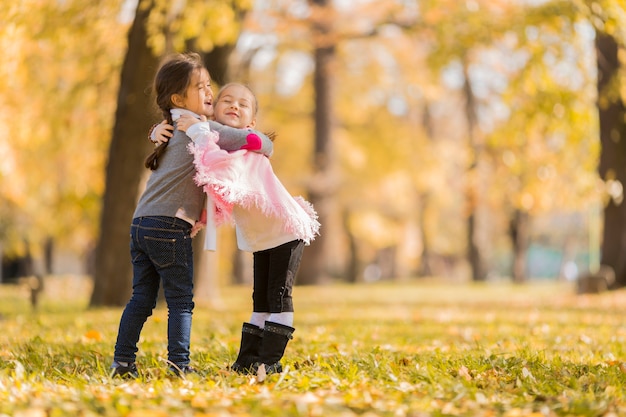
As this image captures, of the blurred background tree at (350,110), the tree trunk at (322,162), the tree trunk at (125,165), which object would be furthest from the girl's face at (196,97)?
the tree trunk at (322,162)

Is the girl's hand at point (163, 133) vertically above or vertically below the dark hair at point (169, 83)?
below

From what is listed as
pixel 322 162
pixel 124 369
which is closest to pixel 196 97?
pixel 124 369

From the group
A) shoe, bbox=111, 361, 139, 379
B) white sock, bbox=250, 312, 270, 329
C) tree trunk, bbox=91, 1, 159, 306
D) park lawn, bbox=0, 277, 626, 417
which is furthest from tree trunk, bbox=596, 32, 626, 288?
shoe, bbox=111, 361, 139, 379

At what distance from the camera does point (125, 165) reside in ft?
33.9

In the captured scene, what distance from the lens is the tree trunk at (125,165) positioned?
403 inches

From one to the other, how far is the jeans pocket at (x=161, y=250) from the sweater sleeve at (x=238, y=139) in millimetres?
619

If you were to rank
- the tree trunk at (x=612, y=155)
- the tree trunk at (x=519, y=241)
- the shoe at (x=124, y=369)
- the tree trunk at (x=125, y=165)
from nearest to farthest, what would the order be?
the shoe at (x=124, y=369) < the tree trunk at (x=125, y=165) < the tree trunk at (x=612, y=155) < the tree trunk at (x=519, y=241)

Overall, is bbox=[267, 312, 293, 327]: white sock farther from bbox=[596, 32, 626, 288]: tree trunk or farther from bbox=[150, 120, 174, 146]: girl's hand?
bbox=[596, 32, 626, 288]: tree trunk

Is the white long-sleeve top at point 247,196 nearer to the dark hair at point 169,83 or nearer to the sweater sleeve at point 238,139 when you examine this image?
the sweater sleeve at point 238,139

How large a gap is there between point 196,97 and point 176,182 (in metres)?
0.50

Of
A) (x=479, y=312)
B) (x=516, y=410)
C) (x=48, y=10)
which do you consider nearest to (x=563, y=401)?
(x=516, y=410)

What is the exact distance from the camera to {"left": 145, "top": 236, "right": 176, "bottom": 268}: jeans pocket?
4.41m

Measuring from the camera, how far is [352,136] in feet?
88.0

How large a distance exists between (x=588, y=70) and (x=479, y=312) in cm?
506
